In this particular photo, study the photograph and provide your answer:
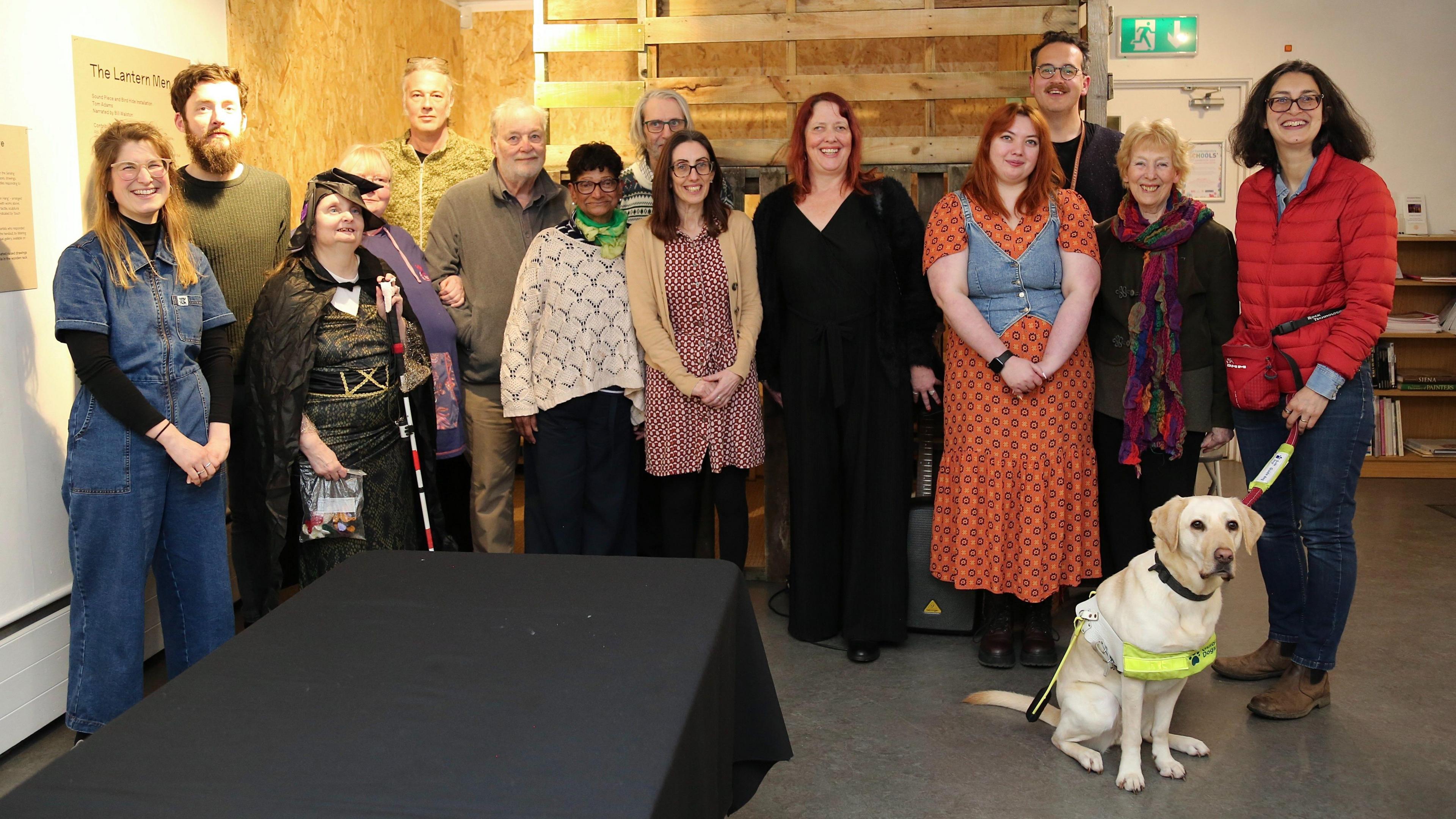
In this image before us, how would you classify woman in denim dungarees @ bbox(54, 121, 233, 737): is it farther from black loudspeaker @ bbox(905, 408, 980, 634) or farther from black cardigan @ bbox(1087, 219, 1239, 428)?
black cardigan @ bbox(1087, 219, 1239, 428)

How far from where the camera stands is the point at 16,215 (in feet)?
10.2

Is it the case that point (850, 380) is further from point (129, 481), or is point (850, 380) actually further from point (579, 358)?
point (129, 481)

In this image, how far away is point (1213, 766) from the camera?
296 cm

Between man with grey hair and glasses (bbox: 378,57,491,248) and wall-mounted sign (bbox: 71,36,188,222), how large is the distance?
75 cm

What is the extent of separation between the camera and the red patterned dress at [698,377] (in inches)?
143

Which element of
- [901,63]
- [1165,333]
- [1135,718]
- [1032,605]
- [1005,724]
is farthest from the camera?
[901,63]

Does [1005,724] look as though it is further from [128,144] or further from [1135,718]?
[128,144]

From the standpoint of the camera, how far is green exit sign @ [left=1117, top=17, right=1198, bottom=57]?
22.6 ft

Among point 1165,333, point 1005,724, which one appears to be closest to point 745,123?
point 1165,333

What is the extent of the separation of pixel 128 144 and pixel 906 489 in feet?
8.22

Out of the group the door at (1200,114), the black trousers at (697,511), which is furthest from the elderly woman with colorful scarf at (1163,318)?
the door at (1200,114)

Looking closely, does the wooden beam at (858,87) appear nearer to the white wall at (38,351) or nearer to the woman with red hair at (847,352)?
the woman with red hair at (847,352)

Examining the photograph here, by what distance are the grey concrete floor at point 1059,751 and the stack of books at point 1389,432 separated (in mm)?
2936

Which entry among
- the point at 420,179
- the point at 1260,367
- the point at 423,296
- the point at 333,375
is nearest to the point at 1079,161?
the point at 1260,367
